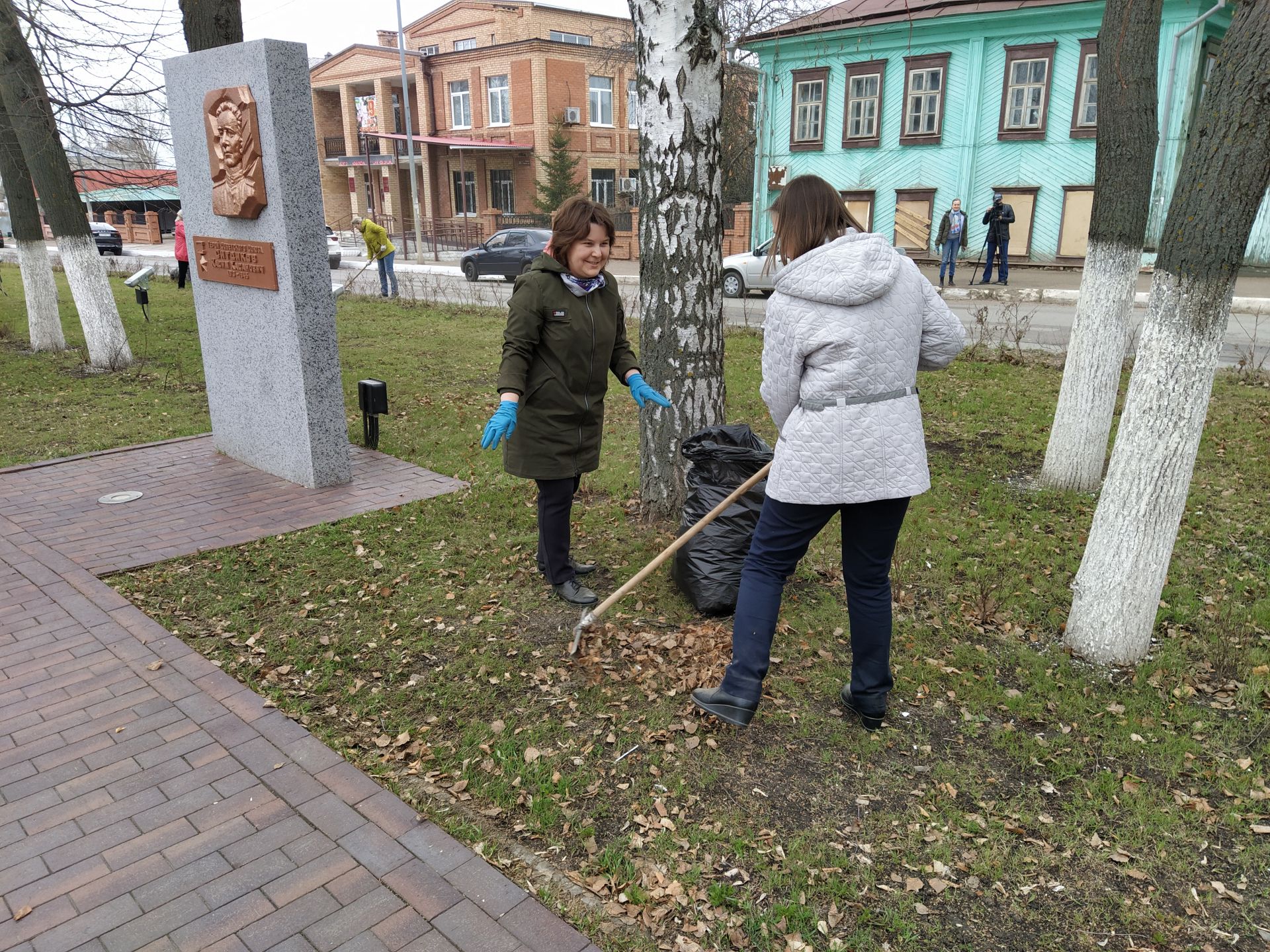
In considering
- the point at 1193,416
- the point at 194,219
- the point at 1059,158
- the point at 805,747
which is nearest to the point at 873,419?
the point at 805,747

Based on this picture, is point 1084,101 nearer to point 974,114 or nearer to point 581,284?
point 974,114

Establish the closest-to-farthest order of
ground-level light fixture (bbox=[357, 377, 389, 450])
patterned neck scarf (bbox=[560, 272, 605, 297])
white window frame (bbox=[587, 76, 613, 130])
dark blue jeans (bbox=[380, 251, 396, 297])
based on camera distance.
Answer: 1. patterned neck scarf (bbox=[560, 272, 605, 297])
2. ground-level light fixture (bbox=[357, 377, 389, 450])
3. dark blue jeans (bbox=[380, 251, 396, 297])
4. white window frame (bbox=[587, 76, 613, 130])

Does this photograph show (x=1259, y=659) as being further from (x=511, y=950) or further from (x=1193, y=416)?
(x=511, y=950)

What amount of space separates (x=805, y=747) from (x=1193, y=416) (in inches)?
80.1

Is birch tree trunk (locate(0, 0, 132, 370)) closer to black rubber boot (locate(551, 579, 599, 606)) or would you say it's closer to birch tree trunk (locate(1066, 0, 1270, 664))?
black rubber boot (locate(551, 579, 599, 606))

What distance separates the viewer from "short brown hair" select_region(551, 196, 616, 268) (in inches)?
150

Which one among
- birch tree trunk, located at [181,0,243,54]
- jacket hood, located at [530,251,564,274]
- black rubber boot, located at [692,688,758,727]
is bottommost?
black rubber boot, located at [692,688,758,727]

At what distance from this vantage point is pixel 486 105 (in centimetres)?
4062

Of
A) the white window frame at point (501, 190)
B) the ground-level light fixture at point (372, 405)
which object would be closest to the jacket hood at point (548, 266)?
the ground-level light fixture at point (372, 405)

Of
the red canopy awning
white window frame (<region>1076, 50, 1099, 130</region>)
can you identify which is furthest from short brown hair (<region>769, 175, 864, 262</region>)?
the red canopy awning

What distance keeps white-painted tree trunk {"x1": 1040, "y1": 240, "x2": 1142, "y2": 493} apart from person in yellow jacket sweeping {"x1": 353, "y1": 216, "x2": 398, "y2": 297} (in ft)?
46.1

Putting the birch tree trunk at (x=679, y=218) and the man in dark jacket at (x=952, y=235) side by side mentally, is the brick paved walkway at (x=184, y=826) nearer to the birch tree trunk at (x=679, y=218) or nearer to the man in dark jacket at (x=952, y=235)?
the birch tree trunk at (x=679, y=218)

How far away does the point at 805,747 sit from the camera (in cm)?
331

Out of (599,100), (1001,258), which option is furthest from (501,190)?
(1001,258)
